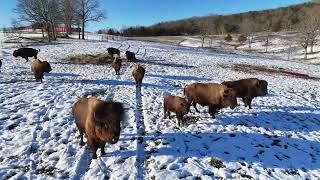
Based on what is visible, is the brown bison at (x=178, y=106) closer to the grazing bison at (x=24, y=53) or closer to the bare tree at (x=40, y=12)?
the grazing bison at (x=24, y=53)

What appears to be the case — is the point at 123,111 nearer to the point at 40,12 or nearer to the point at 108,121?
the point at 108,121

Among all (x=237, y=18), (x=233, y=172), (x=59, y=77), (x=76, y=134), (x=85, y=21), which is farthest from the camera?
(x=237, y=18)

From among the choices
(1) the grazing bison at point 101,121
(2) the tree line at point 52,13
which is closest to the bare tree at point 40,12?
(2) the tree line at point 52,13

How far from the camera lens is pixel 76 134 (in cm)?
1230

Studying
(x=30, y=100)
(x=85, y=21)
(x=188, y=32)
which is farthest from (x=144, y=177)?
(x=188, y=32)

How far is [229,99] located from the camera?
46.1 ft

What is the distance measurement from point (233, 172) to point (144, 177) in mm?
2543

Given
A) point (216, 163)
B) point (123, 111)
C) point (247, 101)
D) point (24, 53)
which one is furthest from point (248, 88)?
point (24, 53)

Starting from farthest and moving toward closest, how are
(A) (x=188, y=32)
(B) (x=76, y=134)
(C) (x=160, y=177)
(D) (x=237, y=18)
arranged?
(D) (x=237, y=18), (A) (x=188, y=32), (B) (x=76, y=134), (C) (x=160, y=177)

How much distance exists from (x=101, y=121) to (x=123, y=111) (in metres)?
0.63

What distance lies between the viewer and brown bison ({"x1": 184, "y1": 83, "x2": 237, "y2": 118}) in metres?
14.1

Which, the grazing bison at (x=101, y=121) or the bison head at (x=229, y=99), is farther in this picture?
the bison head at (x=229, y=99)

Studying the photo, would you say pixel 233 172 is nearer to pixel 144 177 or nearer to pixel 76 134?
pixel 144 177

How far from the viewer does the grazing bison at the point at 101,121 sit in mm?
9211
